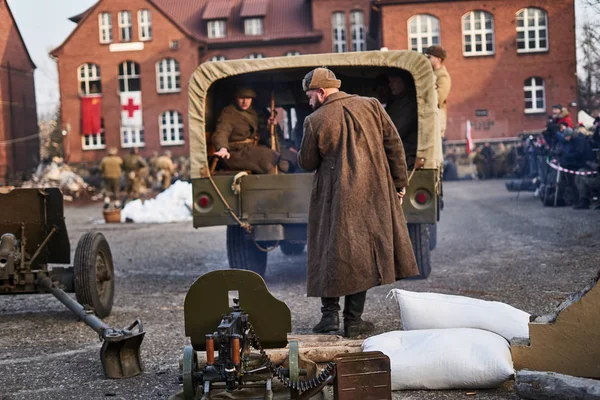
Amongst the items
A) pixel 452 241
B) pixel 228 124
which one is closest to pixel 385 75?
pixel 228 124

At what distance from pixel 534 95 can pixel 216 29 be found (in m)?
20.5

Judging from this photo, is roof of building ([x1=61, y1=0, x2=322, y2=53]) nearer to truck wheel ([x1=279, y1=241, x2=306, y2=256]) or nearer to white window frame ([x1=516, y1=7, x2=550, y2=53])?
white window frame ([x1=516, y1=7, x2=550, y2=53])

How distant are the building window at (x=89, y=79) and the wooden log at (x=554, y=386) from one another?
5201 cm

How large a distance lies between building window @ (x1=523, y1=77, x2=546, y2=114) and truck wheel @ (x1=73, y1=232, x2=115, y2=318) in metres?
41.1

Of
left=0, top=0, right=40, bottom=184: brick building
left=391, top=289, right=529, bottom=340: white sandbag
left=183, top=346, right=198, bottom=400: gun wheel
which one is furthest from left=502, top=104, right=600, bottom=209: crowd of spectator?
left=183, top=346, right=198, bottom=400: gun wheel

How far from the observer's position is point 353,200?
6441 millimetres

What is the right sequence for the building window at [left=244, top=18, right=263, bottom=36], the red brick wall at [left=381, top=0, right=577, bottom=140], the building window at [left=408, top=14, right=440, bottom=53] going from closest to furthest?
the building window at [left=408, top=14, right=440, bottom=53] → the red brick wall at [left=381, top=0, right=577, bottom=140] → the building window at [left=244, top=18, right=263, bottom=36]

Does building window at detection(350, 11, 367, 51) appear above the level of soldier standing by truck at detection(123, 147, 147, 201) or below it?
above

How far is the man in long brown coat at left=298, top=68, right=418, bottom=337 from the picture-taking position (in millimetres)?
6406

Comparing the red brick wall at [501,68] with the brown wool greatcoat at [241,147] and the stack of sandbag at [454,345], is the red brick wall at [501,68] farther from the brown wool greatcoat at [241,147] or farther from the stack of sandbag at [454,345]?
the stack of sandbag at [454,345]

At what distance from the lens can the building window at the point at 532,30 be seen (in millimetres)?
46688

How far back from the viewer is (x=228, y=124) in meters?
10.6

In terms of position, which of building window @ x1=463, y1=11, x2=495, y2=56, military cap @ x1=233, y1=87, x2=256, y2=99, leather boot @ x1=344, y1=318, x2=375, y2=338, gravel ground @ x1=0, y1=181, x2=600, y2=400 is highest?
building window @ x1=463, y1=11, x2=495, y2=56

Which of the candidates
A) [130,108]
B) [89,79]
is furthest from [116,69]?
[130,108]
